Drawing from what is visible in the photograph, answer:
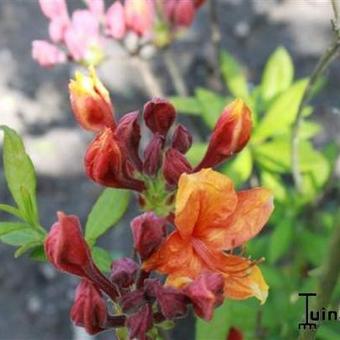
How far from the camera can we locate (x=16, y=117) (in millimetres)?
4270

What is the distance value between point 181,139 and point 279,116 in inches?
47.5

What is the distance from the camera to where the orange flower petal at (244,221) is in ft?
5.14

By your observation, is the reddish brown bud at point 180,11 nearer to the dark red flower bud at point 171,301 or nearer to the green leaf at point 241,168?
the green leaf at point 241,168

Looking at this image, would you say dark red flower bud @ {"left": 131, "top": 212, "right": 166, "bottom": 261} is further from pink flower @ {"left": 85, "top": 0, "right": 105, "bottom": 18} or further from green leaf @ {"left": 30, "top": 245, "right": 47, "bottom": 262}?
pink flower @ {"left": 85, "top": 0, "right": 105, "bottom": 18}

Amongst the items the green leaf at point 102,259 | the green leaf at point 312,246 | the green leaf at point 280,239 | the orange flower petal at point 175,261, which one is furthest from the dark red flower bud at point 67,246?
the green leaf at point 312,246

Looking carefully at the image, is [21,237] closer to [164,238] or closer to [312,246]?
[164,238]

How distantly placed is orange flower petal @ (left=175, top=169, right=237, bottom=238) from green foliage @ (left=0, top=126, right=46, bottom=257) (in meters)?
0.32

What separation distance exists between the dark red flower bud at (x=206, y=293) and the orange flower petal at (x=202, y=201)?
0.10 metres

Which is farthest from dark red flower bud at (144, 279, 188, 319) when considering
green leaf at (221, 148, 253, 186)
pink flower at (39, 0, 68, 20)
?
green leaf at (221, 148, 253, 186)

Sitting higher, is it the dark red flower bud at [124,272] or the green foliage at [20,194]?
the green foliage at [20,194]

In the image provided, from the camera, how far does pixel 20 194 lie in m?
1.79

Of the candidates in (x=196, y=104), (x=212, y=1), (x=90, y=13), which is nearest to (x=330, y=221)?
(x=196, y=104)

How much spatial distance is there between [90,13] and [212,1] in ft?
1.93

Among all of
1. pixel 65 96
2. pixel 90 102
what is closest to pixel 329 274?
pixel 90 102
